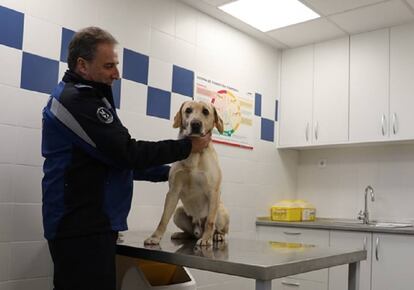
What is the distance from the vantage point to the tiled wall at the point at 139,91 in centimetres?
220

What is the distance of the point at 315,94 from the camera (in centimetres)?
386

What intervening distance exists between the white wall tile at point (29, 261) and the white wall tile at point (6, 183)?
22cm

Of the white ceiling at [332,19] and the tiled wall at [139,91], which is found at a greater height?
the white ceiling at [332,19]

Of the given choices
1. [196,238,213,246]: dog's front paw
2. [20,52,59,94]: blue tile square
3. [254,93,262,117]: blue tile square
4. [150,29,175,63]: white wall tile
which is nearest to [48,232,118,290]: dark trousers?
[196,238,213,246]: dog's front paw

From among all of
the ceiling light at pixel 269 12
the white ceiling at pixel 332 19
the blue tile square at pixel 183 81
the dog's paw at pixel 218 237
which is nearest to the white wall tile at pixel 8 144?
the dog's paw at pixel 218 237

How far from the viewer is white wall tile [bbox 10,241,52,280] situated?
2182 mm

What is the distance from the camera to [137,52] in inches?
112

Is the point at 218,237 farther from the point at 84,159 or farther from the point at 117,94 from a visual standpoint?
the point at 117,94

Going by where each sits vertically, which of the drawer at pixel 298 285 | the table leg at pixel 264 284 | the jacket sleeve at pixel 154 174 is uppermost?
the jacket sleeve at pixel 154 174

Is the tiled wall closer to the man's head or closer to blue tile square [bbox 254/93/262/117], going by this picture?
blue tile square [bbox 254/93/262/117]

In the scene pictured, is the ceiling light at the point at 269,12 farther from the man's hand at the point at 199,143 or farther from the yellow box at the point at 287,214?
the man's hand at the point at 199,143

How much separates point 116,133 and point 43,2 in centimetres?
116

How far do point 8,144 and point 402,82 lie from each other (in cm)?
269

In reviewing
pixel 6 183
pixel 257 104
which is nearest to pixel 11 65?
pixel 6 183
